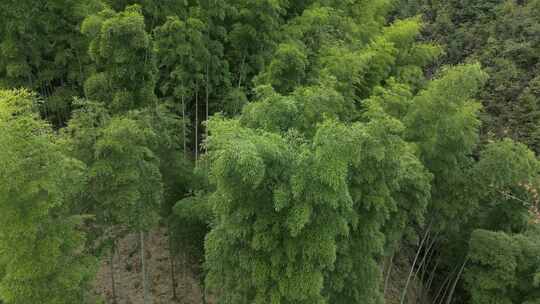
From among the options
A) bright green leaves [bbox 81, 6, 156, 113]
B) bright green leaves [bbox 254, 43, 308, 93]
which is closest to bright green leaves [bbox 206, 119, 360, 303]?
bright green leaves [bbox 81, 6, 156, 113]

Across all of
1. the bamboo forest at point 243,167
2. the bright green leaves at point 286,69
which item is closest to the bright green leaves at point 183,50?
the bamboo forest at point 243,167

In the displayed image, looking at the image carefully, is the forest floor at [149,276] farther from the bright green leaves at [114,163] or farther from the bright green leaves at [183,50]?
the bright green leaves at [183,50]

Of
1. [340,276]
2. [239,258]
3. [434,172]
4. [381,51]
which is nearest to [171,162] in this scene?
[239,258]

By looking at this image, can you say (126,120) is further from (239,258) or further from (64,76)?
(64,76)

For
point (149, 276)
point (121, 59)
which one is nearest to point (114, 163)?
point (121, 59)

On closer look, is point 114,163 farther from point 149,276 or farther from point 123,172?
point 149,276

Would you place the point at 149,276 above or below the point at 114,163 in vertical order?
below
